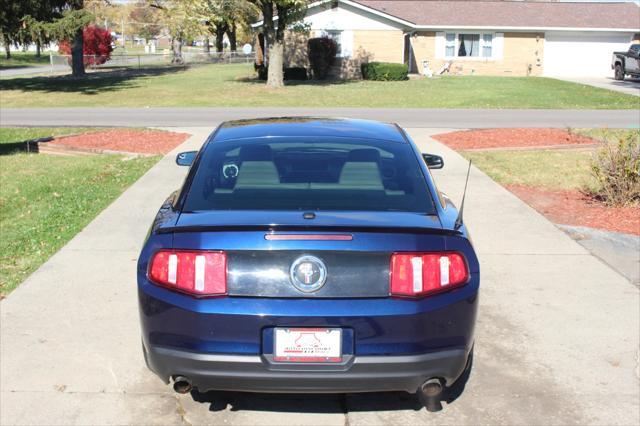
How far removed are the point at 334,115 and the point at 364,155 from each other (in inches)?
727

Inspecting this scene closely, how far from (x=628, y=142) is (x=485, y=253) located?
124 inches

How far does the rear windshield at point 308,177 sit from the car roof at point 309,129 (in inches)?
4.6

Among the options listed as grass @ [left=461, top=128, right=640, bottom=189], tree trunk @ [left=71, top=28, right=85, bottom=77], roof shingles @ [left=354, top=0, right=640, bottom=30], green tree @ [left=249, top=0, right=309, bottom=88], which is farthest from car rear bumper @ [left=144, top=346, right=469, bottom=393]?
roof shingles @ [left=354, top=0, right=640, bottom=30]

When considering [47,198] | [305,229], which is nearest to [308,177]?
[305,229]

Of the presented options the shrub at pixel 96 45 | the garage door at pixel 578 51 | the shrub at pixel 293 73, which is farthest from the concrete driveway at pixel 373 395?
the shrub at pixel 96 45

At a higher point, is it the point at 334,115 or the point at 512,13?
the point at 512,13

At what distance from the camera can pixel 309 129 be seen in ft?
16.8

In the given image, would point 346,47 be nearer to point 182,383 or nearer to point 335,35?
point 335,35

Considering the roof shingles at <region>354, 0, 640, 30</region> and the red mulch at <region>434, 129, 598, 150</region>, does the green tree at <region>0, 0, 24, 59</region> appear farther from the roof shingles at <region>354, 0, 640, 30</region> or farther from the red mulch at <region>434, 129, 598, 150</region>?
the red mulch at <region>434, 129, 598, 150</region>

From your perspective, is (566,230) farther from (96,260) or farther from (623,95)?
(623,95)

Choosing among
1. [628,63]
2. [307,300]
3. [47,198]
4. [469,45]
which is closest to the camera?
[307,300]

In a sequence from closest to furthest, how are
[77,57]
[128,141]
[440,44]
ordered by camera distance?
[128,141] → [77,57] → [440,44]

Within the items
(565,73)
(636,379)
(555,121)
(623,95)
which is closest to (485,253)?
(636,379)

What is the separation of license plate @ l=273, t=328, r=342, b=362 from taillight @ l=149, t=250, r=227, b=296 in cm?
37
